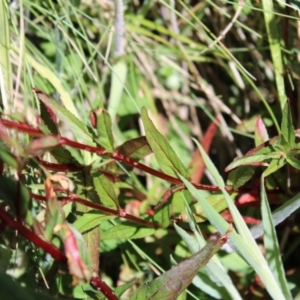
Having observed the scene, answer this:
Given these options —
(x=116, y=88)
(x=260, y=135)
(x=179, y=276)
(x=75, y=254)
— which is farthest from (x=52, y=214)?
(x=116, y=88)

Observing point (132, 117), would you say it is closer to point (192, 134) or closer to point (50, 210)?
point (192, 134)

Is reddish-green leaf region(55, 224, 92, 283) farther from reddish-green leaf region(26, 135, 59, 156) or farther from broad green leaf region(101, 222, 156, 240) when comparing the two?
broad green leaf region(101, 222, 156, 240)

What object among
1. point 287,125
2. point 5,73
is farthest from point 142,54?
point 287,125

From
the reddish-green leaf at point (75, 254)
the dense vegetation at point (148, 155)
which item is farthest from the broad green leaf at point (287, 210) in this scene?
the reddish-green leaf at point (75, 254)

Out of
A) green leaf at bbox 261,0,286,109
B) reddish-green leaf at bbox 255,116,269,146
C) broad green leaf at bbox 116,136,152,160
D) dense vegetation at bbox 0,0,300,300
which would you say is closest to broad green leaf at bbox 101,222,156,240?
dense vegetation at bbox 0,0,300,300

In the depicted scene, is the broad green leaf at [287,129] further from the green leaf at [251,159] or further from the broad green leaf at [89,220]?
the broad green leaf at [89,220]

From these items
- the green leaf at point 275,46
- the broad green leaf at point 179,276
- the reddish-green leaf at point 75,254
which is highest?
the green leaf at point 275,46
